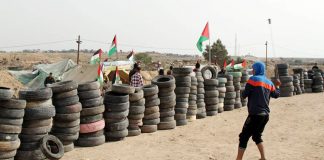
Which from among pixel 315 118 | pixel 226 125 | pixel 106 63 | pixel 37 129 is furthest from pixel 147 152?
pixel 106 63

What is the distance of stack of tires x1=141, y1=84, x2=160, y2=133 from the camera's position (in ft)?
36.4

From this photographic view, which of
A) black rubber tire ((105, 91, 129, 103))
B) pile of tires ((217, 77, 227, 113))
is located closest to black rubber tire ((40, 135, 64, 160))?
black rubber tire ((105, 91, 129, 103))

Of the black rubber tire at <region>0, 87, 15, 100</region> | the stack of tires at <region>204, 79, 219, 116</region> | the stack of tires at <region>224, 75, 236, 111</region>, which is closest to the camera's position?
the black rubber tire at <region>0, 87, 15, 100</region>

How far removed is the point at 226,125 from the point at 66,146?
6013 millimetres

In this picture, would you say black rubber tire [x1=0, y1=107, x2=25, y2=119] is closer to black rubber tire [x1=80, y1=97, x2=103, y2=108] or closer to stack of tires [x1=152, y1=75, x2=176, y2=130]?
black rubber tire [x1=80, y1=97, x2=103, y2=108]

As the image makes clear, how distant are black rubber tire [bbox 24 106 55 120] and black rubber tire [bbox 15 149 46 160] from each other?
0.68 metres

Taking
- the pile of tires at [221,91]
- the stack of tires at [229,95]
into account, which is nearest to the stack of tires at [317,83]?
the stack of tires at [229,95]

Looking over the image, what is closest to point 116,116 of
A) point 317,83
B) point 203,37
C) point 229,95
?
point 229,95

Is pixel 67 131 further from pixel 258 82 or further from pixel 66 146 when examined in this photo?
pixel 258 82

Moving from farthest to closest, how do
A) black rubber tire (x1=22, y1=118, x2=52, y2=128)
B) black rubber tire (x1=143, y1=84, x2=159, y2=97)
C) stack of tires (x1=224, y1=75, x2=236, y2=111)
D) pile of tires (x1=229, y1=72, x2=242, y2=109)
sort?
1. pile of tires (x1=229, y1=72, x2=242, y2=109)
2. stack of tires (x1=224, y1=75, x2=236, y2=111)
3. black rubber tire (x1=143, y1=84, x2=159, y2=97)
4. black rubber tire (x1=22, y1=118, x2=52, y2=128)

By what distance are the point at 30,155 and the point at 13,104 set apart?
1.12 metres

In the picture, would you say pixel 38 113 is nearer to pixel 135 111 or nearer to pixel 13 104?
pixel 13 104

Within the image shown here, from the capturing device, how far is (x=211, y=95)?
1469 cm

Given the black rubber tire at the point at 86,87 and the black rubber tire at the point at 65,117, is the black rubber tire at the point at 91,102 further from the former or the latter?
the black rubber tire at the point at 65,117
